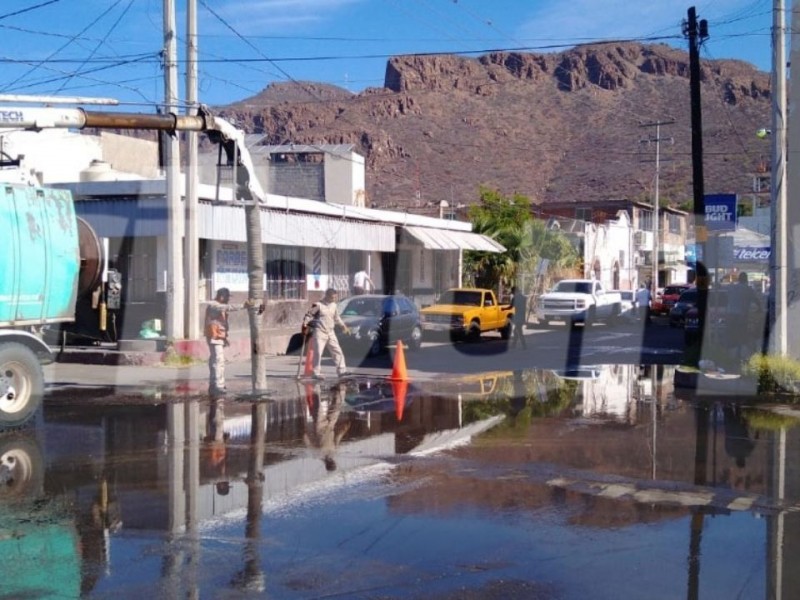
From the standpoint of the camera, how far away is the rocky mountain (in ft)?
278

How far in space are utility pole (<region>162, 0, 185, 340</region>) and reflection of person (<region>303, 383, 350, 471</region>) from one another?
16.1ft

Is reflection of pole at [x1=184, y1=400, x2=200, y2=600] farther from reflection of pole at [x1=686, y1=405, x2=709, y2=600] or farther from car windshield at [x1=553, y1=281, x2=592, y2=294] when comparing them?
car windshield at [x1=553, y1=281, x2=592, y2=294]

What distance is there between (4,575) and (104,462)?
13.0ft

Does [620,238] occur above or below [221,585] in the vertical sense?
above

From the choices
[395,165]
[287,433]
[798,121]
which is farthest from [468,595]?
[395,165]

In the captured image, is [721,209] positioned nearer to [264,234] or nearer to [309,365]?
[309,365]

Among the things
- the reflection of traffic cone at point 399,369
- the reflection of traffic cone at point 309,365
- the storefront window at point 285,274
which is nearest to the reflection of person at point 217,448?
the reflection of traffic cone at point 309,365

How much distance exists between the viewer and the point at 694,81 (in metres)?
22.0

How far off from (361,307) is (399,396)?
8330mm

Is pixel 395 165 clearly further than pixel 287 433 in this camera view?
Yes

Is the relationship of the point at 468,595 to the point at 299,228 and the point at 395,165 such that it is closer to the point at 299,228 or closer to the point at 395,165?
the point at 299,228

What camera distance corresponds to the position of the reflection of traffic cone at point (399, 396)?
48.0 ft

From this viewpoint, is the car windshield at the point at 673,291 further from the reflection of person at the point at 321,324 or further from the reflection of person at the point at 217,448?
the reflection of person at the point at 217,448

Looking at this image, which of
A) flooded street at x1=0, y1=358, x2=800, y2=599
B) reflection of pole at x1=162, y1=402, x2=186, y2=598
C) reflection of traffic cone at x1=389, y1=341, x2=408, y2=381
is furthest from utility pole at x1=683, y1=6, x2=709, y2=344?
reflection of pole at x1=162, y1=402, x2=186, y2=598
